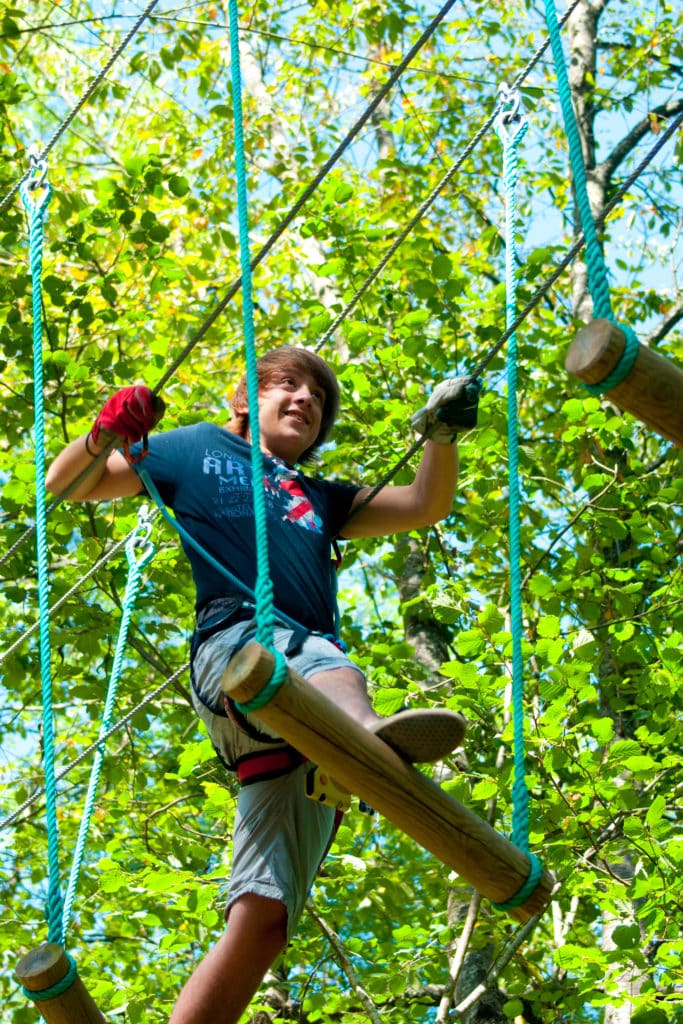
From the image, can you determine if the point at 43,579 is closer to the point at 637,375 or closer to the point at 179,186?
the point at 637,375

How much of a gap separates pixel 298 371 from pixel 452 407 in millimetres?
499

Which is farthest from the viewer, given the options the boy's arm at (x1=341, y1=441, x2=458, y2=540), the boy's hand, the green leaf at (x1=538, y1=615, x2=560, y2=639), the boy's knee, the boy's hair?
the green leaf at (x1=538, y1=615, x2=560, y2=639)

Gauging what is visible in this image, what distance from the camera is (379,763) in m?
1.84

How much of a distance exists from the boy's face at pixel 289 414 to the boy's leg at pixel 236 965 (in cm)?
101

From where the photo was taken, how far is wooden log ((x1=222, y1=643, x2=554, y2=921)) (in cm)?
176

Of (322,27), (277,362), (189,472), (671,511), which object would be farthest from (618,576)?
(322,27)

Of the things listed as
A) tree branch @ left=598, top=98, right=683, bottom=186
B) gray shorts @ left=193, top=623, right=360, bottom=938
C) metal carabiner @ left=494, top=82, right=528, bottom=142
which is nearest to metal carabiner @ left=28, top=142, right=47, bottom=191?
metal carabiner @ left=494, top=82, right=528, bottom=142

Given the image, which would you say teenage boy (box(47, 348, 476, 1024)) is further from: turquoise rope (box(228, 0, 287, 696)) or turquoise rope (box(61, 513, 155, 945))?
turquoise rope (box(61, 513, 155, 945))

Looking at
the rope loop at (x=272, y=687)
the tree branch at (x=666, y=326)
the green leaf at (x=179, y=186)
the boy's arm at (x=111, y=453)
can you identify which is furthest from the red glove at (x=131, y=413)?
the tree branch at (x=666, y=326)

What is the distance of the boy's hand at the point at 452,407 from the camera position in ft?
8.09

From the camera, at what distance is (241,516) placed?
248 cm

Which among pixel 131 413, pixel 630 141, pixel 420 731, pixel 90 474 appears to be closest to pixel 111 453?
pixel 90 474

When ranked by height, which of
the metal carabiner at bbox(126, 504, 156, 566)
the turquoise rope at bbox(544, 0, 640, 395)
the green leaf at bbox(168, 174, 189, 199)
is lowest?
the turquoise rope at bbox(544, 0, 640, 395)

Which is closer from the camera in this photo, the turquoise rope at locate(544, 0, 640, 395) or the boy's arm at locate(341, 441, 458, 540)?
the turquoise rope at locate(544, 0, 640, 395)
